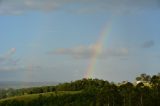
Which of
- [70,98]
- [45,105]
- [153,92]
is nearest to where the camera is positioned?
[153,92]

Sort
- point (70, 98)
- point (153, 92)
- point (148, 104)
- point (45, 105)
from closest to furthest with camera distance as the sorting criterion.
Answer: point (148, 104)
point (153, 92)
point (45, 105)
point (70, 98)

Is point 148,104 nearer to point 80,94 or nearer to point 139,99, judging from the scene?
point 139,99

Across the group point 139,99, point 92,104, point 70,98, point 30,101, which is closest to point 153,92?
point 139,99

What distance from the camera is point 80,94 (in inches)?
6447

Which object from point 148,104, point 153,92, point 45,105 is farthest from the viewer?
point 45,105

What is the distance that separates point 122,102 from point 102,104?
6110mm

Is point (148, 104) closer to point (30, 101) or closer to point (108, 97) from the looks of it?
point (108, 97)

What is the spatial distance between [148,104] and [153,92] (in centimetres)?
1327

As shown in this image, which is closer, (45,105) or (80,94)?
(45,105)

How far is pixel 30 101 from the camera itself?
6501 inches

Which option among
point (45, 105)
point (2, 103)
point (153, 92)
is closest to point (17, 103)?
point (2, 103)

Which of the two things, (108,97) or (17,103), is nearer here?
(108,97)

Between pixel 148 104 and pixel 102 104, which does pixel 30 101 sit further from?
pixel 148 104

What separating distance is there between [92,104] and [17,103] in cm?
4155
